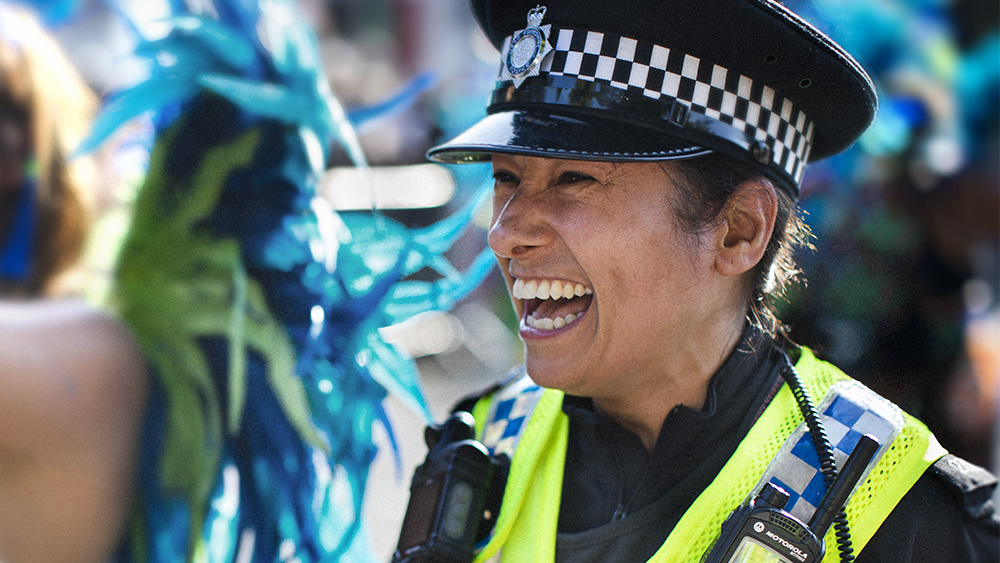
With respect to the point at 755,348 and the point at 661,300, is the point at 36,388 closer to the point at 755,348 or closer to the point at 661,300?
the point at 661,300

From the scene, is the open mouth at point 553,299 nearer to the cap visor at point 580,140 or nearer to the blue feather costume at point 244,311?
the cap visor at point 580,140

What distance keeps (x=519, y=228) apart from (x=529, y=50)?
0.33 metres

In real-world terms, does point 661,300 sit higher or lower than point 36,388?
higher

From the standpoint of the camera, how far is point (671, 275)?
1451 millimetres

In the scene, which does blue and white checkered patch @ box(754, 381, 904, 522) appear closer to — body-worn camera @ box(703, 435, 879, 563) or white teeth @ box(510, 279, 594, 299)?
body-worn camera @ box(703, 435, 879, 563)

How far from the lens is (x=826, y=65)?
142 centimetres

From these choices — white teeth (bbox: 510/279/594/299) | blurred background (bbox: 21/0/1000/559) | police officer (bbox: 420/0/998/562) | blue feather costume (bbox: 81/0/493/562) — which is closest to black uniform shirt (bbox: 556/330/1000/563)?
police officer (bbox: 420/0/998/562)

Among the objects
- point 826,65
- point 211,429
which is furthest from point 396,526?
point 826,65

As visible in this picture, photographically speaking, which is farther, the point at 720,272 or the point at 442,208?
the point at 442,208

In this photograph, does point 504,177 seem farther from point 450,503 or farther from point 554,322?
point 450,503

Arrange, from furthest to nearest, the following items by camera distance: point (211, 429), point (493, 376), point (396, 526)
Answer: point (493, 376)
point (396, 526)
point (211, 429)

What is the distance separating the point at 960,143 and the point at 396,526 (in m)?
3.08

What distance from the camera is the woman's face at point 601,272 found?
4.68ft

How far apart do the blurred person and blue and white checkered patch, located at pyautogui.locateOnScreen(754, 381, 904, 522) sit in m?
1.38
